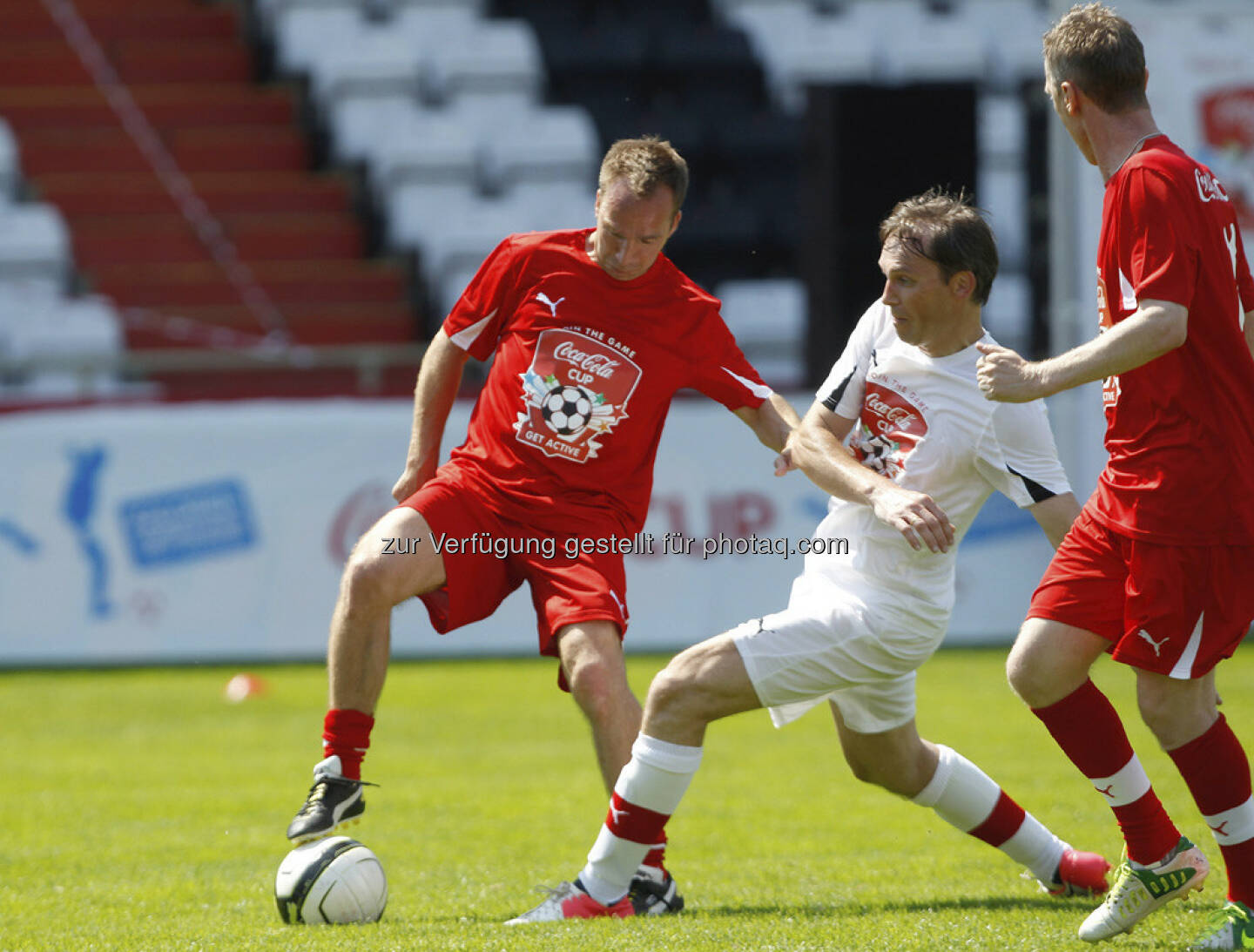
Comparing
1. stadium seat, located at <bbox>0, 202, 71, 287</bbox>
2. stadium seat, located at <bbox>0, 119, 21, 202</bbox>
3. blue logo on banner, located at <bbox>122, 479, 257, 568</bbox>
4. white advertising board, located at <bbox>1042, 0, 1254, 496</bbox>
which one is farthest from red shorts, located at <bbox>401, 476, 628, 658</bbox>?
stadium seat, located at <bbox>0, 119, 21, 202</bbox>

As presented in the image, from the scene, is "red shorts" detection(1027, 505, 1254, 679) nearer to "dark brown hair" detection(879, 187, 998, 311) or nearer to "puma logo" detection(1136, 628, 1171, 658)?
"puma logo" detection(1136, 628, 1171, 658)

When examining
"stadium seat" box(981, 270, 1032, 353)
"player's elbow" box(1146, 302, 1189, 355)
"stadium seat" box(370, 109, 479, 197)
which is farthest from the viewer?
"stadium seat" box(370, 109, 479, 197)

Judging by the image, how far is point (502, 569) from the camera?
4.92 metres

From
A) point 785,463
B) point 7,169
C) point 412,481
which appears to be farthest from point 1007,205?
point 785,463

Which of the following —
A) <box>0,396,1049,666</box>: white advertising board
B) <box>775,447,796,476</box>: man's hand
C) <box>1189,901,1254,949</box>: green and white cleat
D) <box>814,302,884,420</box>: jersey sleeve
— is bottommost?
<box>0,396,1049,666</box>: white advertising board

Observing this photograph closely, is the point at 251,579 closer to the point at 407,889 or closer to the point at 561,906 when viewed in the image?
the point at 407,889

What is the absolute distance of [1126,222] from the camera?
3.72 m

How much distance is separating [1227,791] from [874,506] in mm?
1028

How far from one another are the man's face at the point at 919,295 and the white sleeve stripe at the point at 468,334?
1.32 m

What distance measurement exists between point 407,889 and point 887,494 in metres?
1.95

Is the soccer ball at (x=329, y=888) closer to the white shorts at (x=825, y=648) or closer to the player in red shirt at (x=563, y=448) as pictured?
the player in red shirt at (x=563, y=448)

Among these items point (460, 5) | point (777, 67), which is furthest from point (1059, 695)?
point (460, 5)

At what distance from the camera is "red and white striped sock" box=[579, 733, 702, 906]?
4.26 metres

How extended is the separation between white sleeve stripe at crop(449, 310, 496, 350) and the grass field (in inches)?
62.6
